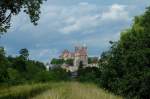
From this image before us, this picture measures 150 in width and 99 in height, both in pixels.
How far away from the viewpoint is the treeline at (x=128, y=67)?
146ft

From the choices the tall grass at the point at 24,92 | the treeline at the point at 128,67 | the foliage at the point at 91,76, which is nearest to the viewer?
the tall grass at the point at 24,92

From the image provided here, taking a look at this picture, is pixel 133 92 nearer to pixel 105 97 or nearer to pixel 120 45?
pixel 120 45

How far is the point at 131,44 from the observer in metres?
50.4

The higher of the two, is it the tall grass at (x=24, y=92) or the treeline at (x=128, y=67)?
the treeline at (x=128, y=67)

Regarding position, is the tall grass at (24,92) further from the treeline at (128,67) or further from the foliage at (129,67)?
the treeline at (128,67)

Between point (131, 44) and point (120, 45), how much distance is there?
12.5 ft

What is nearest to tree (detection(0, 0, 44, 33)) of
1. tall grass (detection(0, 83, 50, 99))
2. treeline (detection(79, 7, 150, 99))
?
tall grass (detection(0, 83, 50, 99))

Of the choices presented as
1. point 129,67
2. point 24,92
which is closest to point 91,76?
point 129,67

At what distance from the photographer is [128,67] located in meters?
46.7

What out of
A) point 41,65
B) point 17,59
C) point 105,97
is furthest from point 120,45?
point 41,65

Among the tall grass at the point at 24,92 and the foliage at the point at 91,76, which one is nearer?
the tall grass at the point at 24,92

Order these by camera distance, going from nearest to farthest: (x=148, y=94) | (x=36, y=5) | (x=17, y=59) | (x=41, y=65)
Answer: (x=36, y=5)
(x=148, y=94)
(x=17, y=59)
(x=41, y=65)

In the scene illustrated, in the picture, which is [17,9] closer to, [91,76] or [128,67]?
[128,67]

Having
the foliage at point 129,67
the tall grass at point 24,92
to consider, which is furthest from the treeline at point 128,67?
the tall grass at point 24,92
